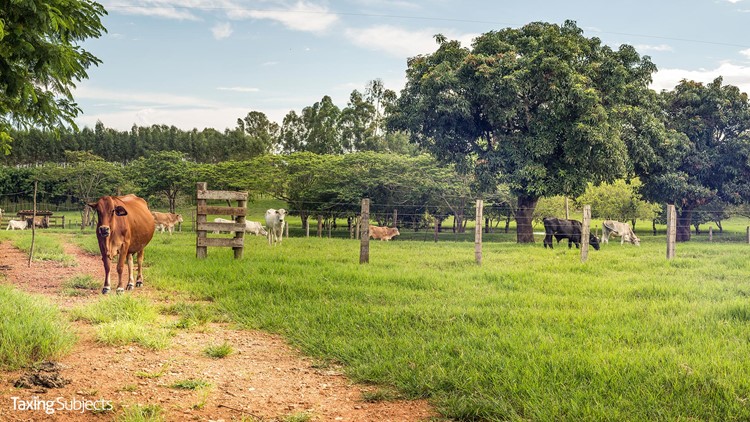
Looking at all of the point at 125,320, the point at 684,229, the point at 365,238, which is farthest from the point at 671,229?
the point at 684,229

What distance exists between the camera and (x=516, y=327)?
20.4ft

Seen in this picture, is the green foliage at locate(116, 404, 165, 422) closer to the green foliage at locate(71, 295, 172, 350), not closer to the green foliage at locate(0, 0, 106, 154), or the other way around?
the green foliage at locate(71, 295, 172, 350)

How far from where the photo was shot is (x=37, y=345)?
5.07 meters

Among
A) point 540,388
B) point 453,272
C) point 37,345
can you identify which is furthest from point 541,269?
point 37,345

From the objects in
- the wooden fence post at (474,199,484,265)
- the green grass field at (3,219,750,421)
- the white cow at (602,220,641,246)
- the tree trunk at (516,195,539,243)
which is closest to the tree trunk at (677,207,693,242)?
the white cow at (602,220,641,246)

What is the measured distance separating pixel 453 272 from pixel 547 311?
3.72m

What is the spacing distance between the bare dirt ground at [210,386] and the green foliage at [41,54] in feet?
11.2

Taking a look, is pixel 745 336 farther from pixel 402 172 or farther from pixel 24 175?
pixel 24 175

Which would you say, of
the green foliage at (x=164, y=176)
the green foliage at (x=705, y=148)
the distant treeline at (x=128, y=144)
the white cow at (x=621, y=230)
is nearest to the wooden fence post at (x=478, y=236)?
the white cow at (x=621, y=230)

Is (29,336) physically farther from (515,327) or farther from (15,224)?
(15,224)

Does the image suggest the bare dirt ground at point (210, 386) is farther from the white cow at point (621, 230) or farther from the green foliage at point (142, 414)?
the white cow at point (621, 230)

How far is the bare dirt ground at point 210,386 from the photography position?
13.3 ft

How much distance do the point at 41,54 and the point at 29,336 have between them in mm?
4033

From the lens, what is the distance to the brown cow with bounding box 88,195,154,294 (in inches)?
320
